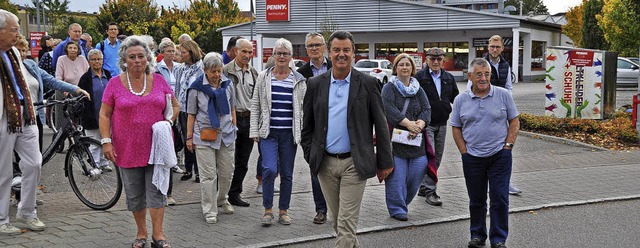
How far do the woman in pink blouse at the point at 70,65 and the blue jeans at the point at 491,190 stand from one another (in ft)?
22.2

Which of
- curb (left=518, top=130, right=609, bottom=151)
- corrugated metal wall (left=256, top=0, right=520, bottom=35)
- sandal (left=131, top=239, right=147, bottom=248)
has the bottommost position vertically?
curb (left=518, top=130, right=609, bottom=151)

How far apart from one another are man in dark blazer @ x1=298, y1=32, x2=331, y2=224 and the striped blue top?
319 millimetres

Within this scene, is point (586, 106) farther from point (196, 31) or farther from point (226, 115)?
point (196, 31)

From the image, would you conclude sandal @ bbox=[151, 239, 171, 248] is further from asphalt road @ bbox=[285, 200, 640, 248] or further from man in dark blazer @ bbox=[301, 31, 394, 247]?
man in dark blazer @ bbox=[301, 31, 394, 247]

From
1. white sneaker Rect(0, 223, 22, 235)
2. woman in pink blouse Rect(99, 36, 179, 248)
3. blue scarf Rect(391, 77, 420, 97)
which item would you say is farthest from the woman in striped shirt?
white sneaker Rect(0, 223, 22, 235)

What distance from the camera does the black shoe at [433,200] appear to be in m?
7.73

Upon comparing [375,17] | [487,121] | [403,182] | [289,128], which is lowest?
[403,182]

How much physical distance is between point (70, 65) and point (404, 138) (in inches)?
233

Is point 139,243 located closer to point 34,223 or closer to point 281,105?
point 34,223

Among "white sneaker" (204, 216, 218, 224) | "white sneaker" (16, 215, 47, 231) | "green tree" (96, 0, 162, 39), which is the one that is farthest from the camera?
"green tree" (96, 0, 162, 39)

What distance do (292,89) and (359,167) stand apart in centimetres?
198

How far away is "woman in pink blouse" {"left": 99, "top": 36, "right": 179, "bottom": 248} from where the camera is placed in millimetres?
5527

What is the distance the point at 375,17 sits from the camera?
46.8 metres

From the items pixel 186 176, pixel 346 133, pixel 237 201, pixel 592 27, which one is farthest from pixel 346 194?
pixel 592 27
